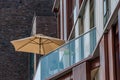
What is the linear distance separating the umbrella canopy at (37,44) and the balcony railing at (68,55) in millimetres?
4922

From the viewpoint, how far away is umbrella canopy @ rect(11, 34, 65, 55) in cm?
2669

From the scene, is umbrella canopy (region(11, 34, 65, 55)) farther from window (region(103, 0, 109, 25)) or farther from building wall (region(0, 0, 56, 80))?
building wall (region(0, 0, 56, 80))

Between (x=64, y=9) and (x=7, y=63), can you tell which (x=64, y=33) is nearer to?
(x=64, y=9)

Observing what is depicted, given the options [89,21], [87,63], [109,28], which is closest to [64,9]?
[89,21]

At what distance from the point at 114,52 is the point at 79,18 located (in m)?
6.31

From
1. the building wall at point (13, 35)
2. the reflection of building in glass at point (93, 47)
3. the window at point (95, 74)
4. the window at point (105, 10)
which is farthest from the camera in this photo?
the building wall at point (13, 35)

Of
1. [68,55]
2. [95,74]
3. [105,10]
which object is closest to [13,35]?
[68,55]

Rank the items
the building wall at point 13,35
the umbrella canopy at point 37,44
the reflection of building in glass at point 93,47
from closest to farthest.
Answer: the reflection of building in glass at point 93,47, the umbrella canopy at point 37,44, the building wall at point 13,35

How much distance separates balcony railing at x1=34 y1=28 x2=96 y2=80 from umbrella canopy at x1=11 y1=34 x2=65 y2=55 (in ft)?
16.1

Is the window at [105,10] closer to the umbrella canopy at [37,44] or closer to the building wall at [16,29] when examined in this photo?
the umbrella canopy at [37,44]

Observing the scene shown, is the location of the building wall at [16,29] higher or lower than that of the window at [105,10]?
lower

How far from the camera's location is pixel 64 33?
26.0m

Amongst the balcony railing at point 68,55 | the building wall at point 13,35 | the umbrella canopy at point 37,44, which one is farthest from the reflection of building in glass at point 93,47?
the building wall at point 13,35

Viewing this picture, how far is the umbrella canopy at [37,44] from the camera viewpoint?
2669 centimetres
